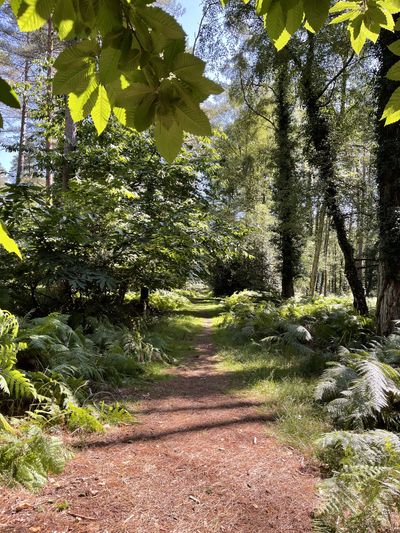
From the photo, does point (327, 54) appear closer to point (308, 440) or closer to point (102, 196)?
point (102, 196)

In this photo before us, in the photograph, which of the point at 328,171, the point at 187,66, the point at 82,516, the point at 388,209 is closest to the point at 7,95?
the point at 187,66

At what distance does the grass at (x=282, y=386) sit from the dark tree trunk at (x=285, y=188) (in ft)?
18.0

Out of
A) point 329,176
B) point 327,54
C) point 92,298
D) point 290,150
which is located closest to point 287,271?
point 290,150

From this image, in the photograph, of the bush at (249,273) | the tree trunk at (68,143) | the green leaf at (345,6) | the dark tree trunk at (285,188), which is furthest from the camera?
the bush at (249,273)

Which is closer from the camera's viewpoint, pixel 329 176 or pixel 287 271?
pixel 329 176

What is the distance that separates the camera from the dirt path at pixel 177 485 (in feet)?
7.35

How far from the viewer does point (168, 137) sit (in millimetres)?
907

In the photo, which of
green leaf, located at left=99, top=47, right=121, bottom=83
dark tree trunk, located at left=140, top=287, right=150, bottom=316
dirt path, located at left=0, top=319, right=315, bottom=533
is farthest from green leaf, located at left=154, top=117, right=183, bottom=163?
dark tree trunk, located at left=140, top=287, right=150, bottom=316

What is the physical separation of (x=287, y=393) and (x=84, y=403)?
2376 millimetres

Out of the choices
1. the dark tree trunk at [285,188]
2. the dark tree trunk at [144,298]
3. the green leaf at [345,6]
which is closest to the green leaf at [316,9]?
the green leaf at [345,6]

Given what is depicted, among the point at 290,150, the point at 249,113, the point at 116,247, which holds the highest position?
the point at 249,113

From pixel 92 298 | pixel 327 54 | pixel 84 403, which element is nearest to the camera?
pixel 84 403

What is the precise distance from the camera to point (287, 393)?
452 centimetres

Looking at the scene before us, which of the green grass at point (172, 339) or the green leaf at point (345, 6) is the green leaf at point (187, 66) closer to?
the green leaf at point (345, 6)
